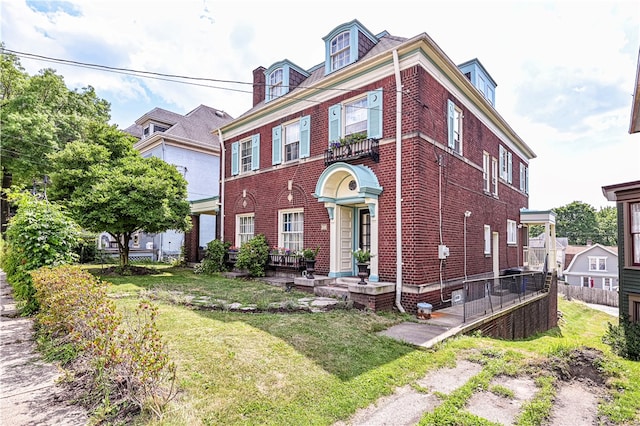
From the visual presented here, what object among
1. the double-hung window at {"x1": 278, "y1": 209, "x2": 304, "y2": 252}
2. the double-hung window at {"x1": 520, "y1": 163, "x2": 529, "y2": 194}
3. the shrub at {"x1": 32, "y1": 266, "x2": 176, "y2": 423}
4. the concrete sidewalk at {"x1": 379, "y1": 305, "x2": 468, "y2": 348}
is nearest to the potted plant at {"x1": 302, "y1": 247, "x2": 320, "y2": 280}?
the double-hung window at {"x1": 278, "y1": 209, "x2": 304, "y2": 252}

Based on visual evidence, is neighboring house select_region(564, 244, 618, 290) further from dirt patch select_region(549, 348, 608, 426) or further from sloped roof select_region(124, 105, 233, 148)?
sloped roof select_region(124, 105, 233, 148)

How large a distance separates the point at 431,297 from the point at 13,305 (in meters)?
10.6

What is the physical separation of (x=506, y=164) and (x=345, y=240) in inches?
412

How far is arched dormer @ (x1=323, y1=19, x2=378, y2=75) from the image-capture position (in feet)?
35.6

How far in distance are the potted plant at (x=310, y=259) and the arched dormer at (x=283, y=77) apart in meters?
6.94

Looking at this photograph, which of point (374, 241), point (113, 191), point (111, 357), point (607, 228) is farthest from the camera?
point (607, 228)

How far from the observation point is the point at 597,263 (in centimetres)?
3494

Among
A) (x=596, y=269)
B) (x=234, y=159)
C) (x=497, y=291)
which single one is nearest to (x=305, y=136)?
(x=234, y=159)

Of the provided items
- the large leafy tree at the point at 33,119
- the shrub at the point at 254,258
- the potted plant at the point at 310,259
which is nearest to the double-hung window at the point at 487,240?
the potted plant at the point at 310,259

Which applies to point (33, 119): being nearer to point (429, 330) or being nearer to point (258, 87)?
point (258, 87)

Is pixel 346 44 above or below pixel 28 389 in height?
above

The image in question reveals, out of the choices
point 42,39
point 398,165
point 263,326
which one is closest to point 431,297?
point 398,165

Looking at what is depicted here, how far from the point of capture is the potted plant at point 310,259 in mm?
10694

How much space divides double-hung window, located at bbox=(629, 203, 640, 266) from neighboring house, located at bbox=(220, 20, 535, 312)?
14.0 ft
